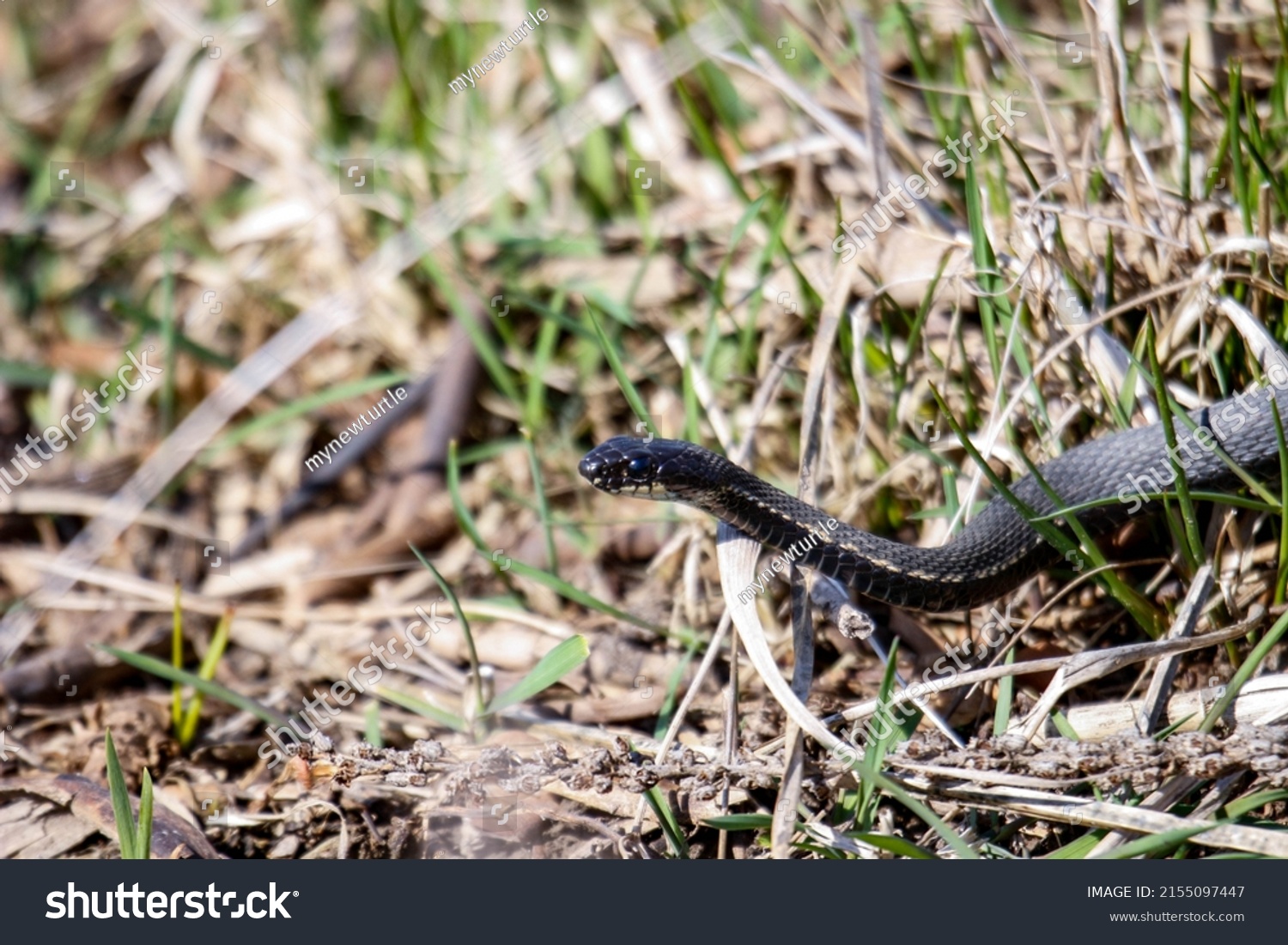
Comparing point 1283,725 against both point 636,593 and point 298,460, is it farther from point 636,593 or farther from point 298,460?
point 298,460

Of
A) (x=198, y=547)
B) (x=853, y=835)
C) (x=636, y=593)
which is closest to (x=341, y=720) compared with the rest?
(x=636, y=593)

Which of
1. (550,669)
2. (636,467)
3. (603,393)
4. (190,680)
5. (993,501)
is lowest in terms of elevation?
(550,669)

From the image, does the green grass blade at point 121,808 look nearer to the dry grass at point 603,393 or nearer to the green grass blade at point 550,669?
the dry grass at point 603,393

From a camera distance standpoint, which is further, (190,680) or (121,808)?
(190,680)

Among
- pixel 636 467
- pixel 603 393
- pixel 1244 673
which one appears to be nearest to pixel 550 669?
pixel 636 467

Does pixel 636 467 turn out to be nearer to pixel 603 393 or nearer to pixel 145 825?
pixel 603 393

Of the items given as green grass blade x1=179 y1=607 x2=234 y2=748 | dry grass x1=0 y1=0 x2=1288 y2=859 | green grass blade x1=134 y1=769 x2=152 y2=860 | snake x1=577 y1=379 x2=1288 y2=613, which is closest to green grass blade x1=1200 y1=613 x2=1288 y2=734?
dry grass x1=0 y1=0 x2=1288 y2=859

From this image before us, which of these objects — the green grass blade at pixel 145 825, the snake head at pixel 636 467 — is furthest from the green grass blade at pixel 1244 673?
the green grass blade at pixel 145 825
